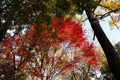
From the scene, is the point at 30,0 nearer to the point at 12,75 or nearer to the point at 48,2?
the point at 48,2

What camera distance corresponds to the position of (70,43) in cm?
694

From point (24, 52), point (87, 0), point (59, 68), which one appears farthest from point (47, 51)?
point (87, 0)

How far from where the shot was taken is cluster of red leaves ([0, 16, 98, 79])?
6531 mm

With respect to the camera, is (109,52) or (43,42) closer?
(109,52)

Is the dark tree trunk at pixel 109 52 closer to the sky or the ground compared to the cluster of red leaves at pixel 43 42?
closer to the ground

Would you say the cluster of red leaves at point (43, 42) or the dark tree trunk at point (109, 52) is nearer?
the dark tree trunk at point (109, 52)

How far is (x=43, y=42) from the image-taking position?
638 cm

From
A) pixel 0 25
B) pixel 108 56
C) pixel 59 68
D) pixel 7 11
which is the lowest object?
pixel 108 56

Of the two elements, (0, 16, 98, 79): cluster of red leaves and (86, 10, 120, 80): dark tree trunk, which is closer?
(86, 10, 120, 80): dark tree trunk

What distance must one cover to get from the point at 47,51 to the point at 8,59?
187 inches

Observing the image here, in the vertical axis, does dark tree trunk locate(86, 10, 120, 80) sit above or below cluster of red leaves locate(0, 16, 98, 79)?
below

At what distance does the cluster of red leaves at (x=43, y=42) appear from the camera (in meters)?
6.53

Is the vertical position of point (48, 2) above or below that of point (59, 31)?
above

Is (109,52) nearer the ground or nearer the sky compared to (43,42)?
nearer the ground
